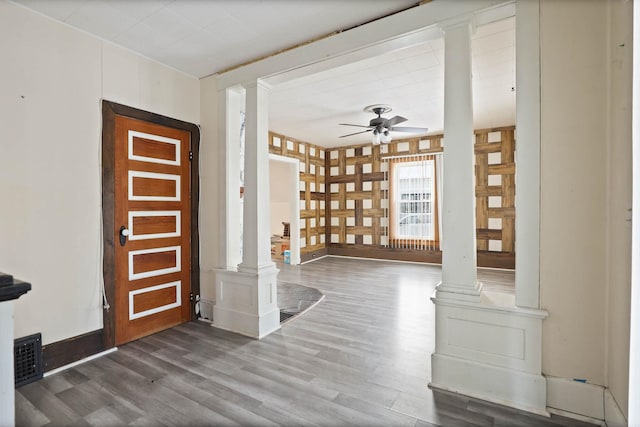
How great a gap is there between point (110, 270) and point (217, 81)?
221 centimetres

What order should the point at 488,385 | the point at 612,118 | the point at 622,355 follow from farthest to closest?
the point at 488,385, the point at 612,118, the point at 622,355

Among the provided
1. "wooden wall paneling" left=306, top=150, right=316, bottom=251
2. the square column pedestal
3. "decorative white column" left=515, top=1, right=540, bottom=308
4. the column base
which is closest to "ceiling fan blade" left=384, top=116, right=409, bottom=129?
"wooden wall paneling" left=306, top=150, right=316, bottom=251

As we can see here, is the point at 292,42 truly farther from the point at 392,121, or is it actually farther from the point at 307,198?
the point at 307,198

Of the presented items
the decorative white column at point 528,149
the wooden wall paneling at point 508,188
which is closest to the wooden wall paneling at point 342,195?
the wooden wall paneling at point 508,188

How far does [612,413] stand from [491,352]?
596 mm

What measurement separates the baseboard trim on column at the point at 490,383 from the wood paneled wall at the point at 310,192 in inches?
206

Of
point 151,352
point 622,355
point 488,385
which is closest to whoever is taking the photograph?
point 622,355

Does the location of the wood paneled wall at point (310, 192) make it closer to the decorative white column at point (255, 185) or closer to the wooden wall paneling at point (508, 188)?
the decorative white column at point (255, 185)

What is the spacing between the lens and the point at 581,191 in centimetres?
182

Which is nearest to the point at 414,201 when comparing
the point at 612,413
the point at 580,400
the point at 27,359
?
the point at 580,400

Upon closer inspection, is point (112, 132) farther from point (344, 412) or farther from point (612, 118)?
point (612, 118)

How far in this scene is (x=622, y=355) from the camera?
1.58m

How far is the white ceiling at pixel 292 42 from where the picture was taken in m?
2.34

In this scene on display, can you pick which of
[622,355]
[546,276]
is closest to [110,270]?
[546,276]
